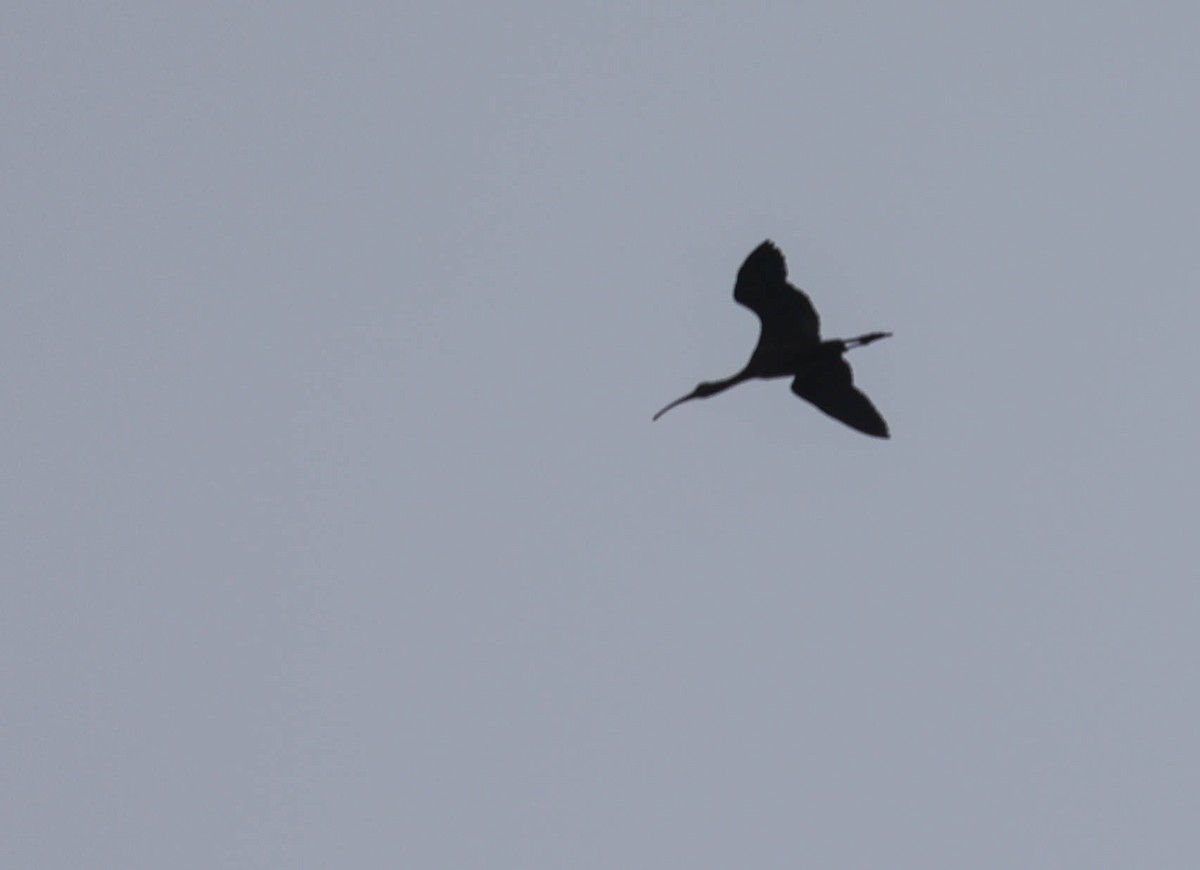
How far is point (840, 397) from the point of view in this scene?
38031mm

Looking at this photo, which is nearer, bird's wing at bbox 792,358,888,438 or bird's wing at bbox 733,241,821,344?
bird's wing at bbox 733,241,821,344

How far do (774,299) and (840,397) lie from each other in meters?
1.55

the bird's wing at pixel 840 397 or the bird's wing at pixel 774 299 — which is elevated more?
the bird's wing at pixel 774 299

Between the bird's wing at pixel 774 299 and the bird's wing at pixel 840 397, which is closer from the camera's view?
the bird's wing at pixel 774 299

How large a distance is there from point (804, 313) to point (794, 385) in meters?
1.12

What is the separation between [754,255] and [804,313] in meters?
0.94

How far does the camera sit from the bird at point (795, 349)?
3712cm

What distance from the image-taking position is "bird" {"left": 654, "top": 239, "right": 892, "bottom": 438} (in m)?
37.1

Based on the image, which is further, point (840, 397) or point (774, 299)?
point (840, 397)

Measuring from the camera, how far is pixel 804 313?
37.4 metres

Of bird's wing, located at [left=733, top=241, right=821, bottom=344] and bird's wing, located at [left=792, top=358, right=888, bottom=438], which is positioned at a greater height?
bird's wing, located at [left=733, top=241, right=821, bottom=344]

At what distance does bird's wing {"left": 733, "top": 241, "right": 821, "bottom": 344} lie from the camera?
1459 inches

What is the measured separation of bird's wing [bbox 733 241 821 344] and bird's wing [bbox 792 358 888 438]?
543 mm

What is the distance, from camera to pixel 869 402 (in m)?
38.0
